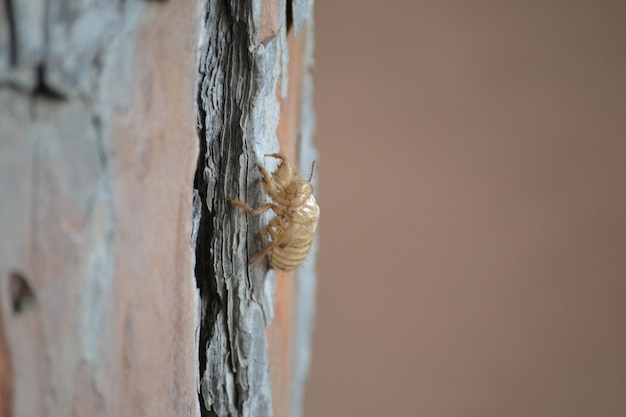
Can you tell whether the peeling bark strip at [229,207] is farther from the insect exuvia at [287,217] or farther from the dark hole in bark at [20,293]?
the dark hole in bark at [20,293]

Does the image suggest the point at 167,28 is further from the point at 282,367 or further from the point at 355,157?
the point at 355,157

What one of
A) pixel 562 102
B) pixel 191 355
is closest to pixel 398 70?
pixel 562 102

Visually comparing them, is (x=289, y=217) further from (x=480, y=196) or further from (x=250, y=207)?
(x=480, y=196)

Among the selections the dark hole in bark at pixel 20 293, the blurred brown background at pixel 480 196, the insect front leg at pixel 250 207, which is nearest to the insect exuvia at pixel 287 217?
the insect front leg at pixel 250 207

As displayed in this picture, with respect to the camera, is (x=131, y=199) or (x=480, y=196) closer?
(x=131, y=199)

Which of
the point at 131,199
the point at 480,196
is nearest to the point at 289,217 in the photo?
the point at 131,199

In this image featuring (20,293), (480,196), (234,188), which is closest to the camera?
(20,293)
